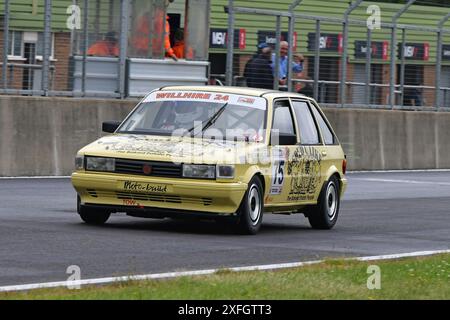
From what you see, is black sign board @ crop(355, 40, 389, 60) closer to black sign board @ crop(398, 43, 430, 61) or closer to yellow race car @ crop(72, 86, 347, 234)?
black sign board @ crop(398, 43, 430, 61)

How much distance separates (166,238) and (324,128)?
3620mm

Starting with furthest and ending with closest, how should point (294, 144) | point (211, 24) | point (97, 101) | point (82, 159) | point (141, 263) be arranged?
point (211, 24) → point (97, 101) → point (294, 144) → point (82, 159) → point (141, 263)

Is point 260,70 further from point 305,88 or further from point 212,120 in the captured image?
point 212,120

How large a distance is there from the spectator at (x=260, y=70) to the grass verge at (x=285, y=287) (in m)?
15.7

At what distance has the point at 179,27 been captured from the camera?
86.1 ft

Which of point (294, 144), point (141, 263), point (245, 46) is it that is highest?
point (245, 46)

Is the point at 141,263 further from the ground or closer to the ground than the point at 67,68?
closer to the ground

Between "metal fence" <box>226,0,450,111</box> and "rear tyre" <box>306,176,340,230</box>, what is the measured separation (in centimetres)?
1037

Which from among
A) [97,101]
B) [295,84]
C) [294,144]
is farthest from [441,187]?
[294,144]

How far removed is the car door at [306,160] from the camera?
15.4 metres

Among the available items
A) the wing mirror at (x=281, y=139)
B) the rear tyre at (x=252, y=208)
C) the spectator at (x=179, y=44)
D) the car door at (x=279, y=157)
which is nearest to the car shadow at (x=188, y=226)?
the rear tyre at (x=252, y=208)

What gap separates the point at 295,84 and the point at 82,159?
14437 millimetres
